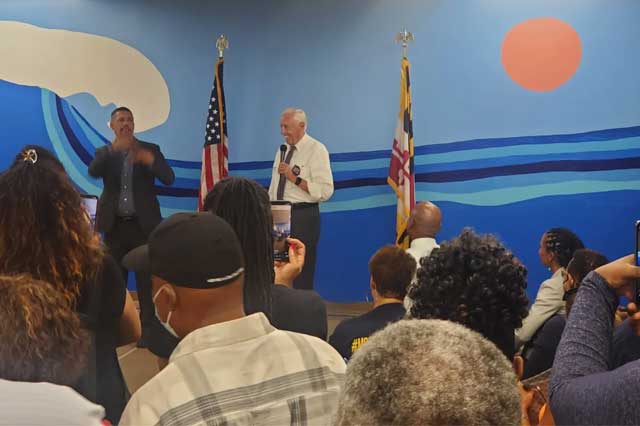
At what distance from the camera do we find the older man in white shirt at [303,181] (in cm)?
573

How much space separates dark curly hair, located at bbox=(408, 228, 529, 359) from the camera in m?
1.64

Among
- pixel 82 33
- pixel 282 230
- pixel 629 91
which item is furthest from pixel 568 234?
pixel 82 33

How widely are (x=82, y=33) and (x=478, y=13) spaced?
137 inches

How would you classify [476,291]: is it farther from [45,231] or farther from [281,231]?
[281,231]

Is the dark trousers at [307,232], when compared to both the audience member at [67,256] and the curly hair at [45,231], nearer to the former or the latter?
the audience member at [67,256]

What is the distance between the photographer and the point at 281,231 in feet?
10.4

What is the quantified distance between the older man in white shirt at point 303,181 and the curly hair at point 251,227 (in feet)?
11.3

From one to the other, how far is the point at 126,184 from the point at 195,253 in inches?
169

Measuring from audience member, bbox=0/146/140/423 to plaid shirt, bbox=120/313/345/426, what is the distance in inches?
26.5

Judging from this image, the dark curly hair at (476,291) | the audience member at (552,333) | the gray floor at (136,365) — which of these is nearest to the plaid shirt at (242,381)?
the dark curly hair at (476,291)

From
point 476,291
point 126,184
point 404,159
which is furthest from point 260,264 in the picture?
point 404,159

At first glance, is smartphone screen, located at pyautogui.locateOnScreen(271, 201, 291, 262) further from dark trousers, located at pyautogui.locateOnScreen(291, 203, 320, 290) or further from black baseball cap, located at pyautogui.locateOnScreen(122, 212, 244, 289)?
dark trousers, located at pyautogui.locateOnScreen(291, 203, 320, 290)

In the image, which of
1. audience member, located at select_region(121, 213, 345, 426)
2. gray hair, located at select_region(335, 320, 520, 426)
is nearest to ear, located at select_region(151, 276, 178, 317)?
audience member, located at select_region(121, 213, 345, 426)

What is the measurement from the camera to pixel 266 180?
6.86 m
